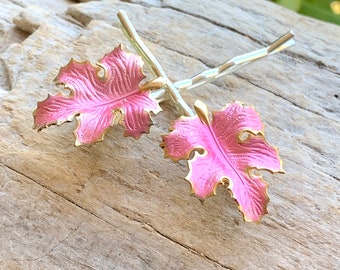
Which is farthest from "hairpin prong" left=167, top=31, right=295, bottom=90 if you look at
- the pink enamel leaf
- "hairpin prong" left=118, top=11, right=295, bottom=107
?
the pink enamel leaf

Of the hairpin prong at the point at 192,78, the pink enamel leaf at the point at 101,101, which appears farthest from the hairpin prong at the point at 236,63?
the pink enamel leaf at the point at 101,101

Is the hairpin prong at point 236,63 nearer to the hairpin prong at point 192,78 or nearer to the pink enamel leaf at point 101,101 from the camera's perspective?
the hairpin prong at point 192,78

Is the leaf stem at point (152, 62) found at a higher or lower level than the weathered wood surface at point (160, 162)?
higher

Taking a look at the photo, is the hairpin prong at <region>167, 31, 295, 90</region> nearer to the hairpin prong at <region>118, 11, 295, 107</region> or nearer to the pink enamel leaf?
the hairpin prong at <region>118, 11, 295, 107</region>

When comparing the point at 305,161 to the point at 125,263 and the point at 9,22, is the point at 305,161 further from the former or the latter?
the point at 9,22

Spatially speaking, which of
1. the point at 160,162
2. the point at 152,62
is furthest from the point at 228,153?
the point at 152,62

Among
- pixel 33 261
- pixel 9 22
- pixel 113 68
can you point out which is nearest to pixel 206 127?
pixel 113 68
